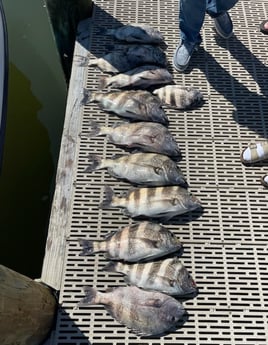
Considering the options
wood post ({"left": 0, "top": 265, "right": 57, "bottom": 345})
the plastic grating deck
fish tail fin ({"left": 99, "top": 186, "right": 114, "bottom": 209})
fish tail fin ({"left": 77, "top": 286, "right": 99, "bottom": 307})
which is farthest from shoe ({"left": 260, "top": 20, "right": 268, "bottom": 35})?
wood post ({"left": 0, "top": 265, "right": 57, "bottom": 345})

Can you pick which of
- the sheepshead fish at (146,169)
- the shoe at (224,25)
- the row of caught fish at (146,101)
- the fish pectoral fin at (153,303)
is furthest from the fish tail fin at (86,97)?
the fish pectoral fin at (153,303)

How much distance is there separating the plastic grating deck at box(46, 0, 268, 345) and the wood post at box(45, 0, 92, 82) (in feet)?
0.55

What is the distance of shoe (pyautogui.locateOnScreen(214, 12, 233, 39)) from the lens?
455 centimetres

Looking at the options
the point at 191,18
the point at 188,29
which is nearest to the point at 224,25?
the point at 188,29

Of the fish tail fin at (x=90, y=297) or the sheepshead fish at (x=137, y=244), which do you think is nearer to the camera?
the fish tail fin at (x=90, y=297)

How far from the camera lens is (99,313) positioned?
130 inches

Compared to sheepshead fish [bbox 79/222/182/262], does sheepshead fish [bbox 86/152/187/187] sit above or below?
above

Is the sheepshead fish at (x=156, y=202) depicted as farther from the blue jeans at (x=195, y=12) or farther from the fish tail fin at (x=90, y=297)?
the blue jeans at (x=195, y=12)

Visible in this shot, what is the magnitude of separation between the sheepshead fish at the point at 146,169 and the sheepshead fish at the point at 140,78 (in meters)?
0.77

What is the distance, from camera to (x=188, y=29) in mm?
4195

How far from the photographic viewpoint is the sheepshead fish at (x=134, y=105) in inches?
162

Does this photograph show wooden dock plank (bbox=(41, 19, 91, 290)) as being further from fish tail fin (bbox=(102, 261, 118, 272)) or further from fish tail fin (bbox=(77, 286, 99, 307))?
fish tail fin (bbox=(102, 261, 118, 272))

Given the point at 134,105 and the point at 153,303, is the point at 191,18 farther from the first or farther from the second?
the point at 153,303

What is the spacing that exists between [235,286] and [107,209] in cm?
109
